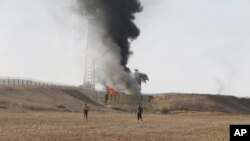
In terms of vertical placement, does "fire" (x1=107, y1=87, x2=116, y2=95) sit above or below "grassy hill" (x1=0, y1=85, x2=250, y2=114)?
above

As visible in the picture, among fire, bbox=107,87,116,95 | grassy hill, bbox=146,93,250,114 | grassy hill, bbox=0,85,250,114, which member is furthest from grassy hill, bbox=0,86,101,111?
grassy hill, bbox=146,93,250,114

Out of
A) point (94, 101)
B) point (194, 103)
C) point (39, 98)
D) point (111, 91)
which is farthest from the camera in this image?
point (194, 103)

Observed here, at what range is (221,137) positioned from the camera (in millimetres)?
34156

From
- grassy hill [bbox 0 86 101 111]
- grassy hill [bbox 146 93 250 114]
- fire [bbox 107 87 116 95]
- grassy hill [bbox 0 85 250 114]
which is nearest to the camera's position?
grassy hill [bbox 0 86 101 111]

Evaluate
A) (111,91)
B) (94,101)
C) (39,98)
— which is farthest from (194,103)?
(39,98)

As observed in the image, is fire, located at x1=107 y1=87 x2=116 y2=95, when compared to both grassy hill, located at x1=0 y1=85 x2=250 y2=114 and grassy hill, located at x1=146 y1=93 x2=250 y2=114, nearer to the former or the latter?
grassy hill, located at x1=0 y1=85 x2=250 y2=114

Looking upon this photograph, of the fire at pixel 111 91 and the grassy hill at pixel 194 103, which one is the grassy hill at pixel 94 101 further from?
the fire at pixel 111 91

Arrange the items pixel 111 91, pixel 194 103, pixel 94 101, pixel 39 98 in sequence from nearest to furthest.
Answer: pixel 39 98 < pixel 94 101 < pixel 111 91 < pixel 194 103

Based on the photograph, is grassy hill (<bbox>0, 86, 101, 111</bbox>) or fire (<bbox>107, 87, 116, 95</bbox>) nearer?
grassy hill (<bbox>0, 86, 101, 111</bbox>)

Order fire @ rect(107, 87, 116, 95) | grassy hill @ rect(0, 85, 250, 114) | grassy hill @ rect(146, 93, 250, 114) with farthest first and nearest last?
fire @ rect(107, 87, 116, 95) → grassy hill @ rect(146, 93, 250, 114) → grassy hill @ rect(0, 85, 250, 114)

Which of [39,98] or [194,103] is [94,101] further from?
[194,103]

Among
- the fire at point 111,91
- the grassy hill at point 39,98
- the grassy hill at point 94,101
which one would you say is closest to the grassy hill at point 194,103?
the grassy hill at point 94,101

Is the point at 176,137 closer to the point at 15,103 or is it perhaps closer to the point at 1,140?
the point at 1,140

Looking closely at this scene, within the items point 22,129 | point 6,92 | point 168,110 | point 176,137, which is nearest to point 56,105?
point 6,92
